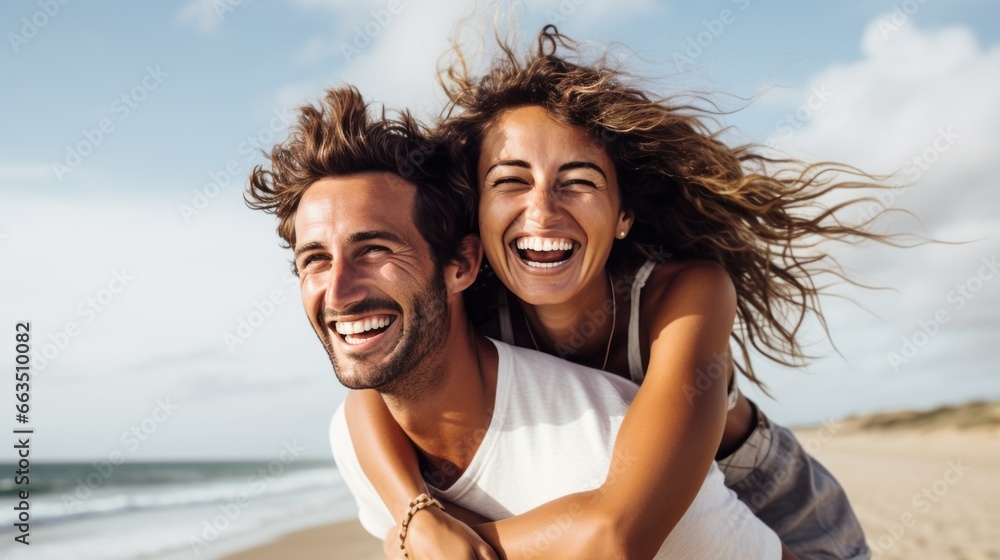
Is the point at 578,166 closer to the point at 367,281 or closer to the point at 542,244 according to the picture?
the point at 542,244

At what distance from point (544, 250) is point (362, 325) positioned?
2.60ft

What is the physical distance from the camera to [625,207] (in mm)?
3758

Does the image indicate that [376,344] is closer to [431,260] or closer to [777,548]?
[431,260]

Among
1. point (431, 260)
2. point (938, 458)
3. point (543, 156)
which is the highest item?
point (543, 156)

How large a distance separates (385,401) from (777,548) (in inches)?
67.9

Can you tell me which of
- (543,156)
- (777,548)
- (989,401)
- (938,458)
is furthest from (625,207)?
(989,401)

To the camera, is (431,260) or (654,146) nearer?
(431,260)

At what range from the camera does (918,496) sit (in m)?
14.9

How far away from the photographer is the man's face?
10.3ft

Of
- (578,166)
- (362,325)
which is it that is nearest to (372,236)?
(362,325)

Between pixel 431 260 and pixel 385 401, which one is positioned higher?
pixel 431 260

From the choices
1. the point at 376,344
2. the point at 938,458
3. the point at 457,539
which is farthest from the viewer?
the point at 938,458

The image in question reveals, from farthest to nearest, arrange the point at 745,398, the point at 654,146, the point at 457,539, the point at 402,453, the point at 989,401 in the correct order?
the point at 989,401 < the point at 745,398 < the point at 654,146 < the point at 402,453 < the point at 457,539

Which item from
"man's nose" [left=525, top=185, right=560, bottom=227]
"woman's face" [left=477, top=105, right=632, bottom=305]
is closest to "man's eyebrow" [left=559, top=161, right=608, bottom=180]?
"woman's face" [left=477, top=105, right=632, bottom=305]
